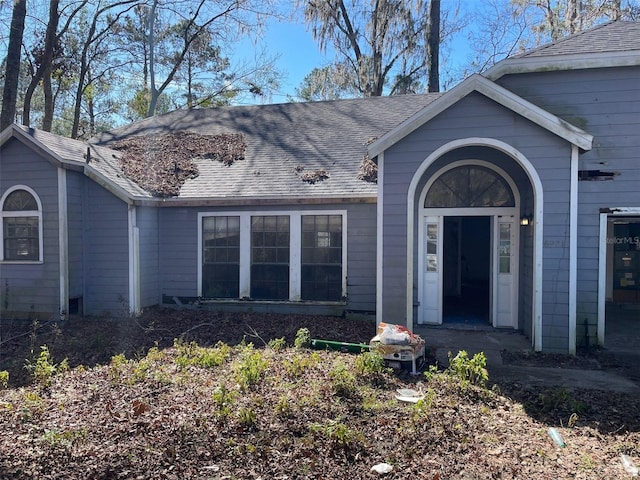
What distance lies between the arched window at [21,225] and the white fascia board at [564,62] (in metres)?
9.02

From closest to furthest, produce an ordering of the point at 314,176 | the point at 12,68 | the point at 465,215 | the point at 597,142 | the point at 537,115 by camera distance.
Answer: the point at 537,115, the point at 597,142, the point at 465,215, the point at 314,176, the point at 12,68

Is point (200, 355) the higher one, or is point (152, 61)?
point (152, 61)

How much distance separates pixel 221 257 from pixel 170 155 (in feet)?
11.2

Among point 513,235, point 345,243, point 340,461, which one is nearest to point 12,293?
point 345,243

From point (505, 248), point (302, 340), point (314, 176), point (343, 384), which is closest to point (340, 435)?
point (343, 384)

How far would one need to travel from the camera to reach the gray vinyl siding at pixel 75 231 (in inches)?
349

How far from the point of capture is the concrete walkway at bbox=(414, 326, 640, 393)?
17.7 ft

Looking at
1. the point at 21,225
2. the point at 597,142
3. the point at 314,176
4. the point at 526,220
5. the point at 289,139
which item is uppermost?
the point at 289,139

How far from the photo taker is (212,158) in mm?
10867

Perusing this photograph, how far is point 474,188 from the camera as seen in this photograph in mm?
7938

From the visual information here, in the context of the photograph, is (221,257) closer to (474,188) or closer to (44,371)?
(44,371)

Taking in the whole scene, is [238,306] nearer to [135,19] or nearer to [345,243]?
[345,243]

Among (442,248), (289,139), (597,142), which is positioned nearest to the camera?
(597,142)

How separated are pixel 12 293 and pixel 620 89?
11777mm
